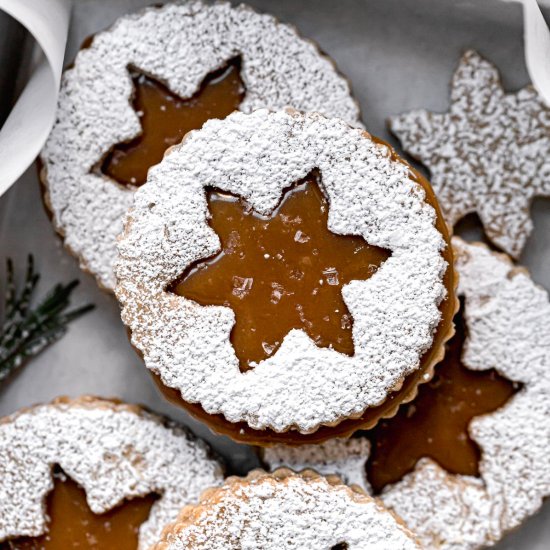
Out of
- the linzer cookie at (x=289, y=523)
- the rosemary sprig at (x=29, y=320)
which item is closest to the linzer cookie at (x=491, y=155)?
the linzer cookie at (x=289, y=523)

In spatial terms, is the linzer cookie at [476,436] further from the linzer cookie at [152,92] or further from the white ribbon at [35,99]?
the white ribbon at [35,99]

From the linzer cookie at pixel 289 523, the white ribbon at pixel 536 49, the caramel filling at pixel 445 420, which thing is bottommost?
the linzer cookie at pixel 289 523

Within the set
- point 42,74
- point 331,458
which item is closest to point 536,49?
point 331,458

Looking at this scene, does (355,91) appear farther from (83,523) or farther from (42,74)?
(83,523)

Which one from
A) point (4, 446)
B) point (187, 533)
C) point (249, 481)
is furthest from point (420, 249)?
point (4, 446)

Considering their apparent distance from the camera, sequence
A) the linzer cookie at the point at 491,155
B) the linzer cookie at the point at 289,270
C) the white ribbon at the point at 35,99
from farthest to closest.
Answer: the linzer cookie at the point at 491,155 → the white ribbon at the point at 35,99 → the linzer cookie at the point at 289,270

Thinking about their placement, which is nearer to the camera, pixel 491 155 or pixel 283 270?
pixel 283 270

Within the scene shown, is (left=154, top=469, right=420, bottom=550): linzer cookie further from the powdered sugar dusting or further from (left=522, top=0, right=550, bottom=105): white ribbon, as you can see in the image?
(left=522, top=0, right=550, bottom=105): white ribbon

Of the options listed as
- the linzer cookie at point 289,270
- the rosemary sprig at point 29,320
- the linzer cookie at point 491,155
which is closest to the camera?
the linzer cookie at point 289,270
